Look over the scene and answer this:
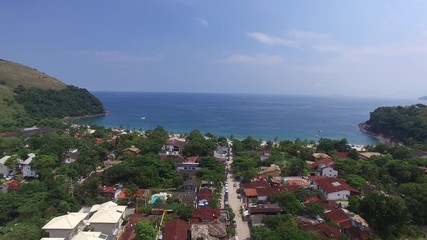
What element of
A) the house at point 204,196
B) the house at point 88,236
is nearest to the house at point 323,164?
the house at point 204,196

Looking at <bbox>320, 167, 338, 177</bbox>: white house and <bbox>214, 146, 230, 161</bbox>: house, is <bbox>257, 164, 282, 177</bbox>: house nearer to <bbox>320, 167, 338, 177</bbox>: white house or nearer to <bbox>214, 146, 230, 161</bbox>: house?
<bbox>320, 167, 338, 177</bbox>: white house

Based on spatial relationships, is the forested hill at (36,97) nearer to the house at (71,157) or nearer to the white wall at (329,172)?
the house at (71,157)

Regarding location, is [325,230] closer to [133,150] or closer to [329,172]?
[329,172]

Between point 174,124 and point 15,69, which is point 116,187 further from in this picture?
point 15,69

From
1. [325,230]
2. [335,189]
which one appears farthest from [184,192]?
[335,189]

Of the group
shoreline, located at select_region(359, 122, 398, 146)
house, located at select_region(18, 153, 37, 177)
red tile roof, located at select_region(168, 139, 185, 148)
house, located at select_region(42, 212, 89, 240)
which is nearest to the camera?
house, located at select_region(42, 212, 89, 240)

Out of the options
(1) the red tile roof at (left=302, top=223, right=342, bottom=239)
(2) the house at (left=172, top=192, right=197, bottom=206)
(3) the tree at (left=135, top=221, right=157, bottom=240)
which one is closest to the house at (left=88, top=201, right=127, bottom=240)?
(3) the tree at (left=135, top=221, right=157, bottom=240)

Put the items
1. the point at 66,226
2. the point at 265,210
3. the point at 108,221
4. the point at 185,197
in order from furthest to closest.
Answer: the point at 185,197 → the point at 265,210 → the point at 108,221 → the point at 66,226

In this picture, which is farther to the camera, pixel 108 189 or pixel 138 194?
pixel 108 189
